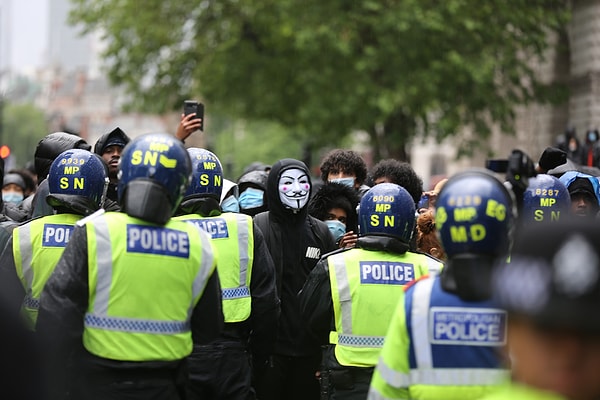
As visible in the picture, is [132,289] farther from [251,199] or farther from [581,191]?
[251,199]

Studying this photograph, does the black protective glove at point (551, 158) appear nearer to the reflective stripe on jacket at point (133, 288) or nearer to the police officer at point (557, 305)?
the reflective stripe on jacket at point (133, 288)

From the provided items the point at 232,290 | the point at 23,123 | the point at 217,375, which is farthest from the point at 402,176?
the point at 23,123

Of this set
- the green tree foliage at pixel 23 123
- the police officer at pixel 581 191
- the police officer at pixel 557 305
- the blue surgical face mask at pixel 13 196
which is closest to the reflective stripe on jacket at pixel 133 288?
the police officer at pixel 557 305

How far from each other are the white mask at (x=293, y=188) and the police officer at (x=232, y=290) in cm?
101

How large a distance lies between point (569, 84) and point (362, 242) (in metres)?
27.1

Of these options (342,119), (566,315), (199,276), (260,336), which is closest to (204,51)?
(342,119)

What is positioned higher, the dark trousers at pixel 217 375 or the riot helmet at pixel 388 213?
the riot helmet at pixel 388 213

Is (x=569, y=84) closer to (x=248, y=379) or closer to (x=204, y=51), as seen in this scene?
(x=204, y=51)

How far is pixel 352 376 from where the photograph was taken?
6.12 m

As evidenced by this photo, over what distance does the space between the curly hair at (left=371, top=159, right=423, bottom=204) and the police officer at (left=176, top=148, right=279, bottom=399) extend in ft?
7.36

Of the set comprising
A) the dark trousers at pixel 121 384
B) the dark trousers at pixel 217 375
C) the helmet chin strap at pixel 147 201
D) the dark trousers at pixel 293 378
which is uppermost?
the helmet chin strap at pixel 147 201

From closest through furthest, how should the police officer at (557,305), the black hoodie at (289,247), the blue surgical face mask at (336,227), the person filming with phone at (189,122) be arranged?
the police officer at (557,305), the person filming with phone at (189,122), the black hoodie at (289,247), the blue surgical face mask at (336,227)

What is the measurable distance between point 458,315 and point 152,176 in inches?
62.8

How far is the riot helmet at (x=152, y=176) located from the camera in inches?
196
